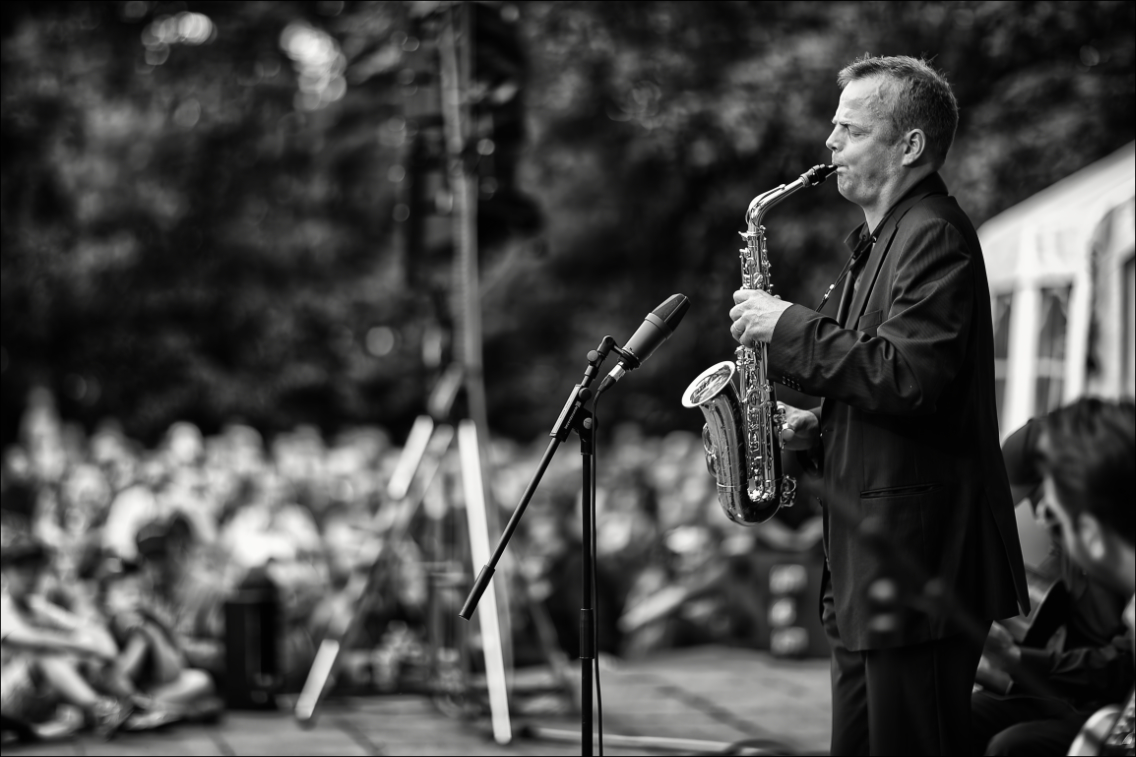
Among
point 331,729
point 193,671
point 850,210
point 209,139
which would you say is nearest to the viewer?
point 331,729

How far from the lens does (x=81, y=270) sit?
19.9 metres

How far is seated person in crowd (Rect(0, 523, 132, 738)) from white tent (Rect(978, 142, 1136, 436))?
5181mm

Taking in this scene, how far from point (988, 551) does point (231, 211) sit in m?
18.5

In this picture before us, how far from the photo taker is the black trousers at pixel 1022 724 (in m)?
3.90

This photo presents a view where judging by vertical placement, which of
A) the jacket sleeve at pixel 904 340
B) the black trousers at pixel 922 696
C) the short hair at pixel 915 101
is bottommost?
the black trousers at pixel 922 696

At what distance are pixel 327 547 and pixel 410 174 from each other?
550cm

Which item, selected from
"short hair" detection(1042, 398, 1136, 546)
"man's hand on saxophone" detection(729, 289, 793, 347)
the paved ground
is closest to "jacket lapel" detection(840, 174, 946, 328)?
"man's hand on saxophone" detection(729, 289, 793, 347)

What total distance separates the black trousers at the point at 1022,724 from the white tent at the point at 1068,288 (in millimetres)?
2847

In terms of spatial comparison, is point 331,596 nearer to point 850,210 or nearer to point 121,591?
point 121,591

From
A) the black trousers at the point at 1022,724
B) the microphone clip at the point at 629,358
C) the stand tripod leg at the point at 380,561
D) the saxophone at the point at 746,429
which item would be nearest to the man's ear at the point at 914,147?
the saxophone at the point at 746,429

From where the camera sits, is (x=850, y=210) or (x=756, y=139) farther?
(x=850, y=210)

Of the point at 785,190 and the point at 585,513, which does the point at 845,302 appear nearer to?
the point at 785,190

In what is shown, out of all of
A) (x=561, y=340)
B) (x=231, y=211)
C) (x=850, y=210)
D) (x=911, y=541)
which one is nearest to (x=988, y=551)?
(x=911, y=541)

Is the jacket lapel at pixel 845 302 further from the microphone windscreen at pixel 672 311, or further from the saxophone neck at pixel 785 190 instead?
the microphone windscreen at pixel 672 311
